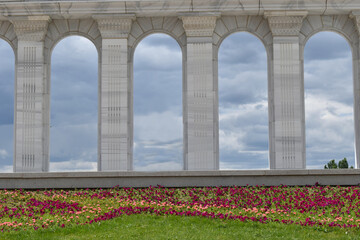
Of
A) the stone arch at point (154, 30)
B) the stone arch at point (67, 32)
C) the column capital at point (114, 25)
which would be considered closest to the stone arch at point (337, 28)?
the stone arch at point (154, 30)

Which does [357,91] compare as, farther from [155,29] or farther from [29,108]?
[29,108]

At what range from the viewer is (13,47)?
28500mm

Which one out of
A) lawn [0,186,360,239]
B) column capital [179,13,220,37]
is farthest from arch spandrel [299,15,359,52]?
lawn [0,186,360,239]

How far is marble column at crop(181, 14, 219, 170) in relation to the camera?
26859 mm

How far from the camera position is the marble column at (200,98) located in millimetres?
26859

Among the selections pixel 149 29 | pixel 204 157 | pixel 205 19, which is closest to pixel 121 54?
pixel 149 29

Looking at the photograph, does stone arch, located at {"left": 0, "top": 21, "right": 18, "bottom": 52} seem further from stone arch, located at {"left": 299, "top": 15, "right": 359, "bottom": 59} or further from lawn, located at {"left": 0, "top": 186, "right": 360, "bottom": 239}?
stone arch, located at {"left": 299, "top": 15, "right": 359, "bottom": 59}

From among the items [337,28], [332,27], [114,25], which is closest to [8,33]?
[114,25]

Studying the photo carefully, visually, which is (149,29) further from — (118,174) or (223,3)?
(118,174)

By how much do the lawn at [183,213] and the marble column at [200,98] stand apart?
15.7 feet

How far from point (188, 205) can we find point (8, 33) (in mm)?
16421

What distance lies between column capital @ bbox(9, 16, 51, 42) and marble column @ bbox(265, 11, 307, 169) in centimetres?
1240

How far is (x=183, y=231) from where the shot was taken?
14.9 meters

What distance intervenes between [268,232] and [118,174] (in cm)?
948
